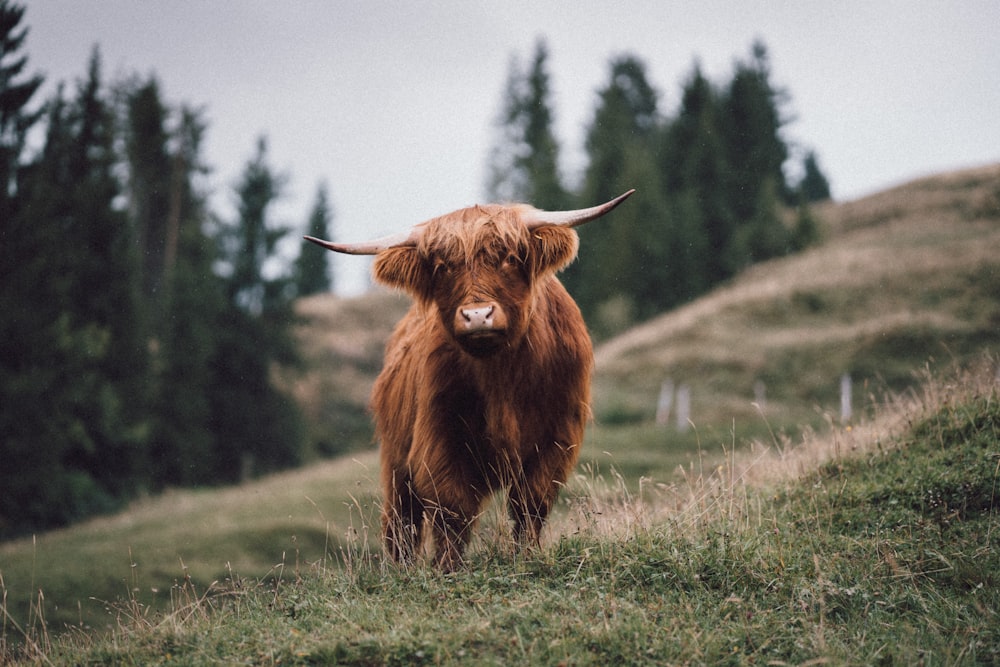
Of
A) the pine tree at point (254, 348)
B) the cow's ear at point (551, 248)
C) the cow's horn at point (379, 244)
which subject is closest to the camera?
the cow's ear at point (551, 248)

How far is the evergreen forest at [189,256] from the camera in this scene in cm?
1911

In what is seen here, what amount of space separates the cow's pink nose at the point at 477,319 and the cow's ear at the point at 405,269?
31.2 inches

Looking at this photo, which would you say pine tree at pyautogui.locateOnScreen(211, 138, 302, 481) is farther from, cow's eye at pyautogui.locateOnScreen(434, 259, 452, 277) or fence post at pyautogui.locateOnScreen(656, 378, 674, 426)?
cow's eye at pyautogui.locateOnScreen(434, 259, 452, 277)

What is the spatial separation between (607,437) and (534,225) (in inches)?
648

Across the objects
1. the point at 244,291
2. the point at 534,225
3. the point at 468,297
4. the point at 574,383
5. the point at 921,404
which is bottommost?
the point at 921,404

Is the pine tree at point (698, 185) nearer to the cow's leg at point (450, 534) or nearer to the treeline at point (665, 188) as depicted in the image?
the treeline at point (665, 188)

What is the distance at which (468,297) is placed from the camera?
14.2ft

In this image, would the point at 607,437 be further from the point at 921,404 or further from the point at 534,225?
the point at 534,225

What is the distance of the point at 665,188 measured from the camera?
145 feet

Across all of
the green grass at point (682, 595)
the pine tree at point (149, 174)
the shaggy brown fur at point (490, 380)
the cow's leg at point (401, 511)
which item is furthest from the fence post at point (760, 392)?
the pine tree at point (149, 174)

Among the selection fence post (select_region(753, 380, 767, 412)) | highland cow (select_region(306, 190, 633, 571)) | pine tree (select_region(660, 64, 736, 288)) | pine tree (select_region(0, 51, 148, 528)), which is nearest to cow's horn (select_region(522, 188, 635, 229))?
highland cow (select_region(306, 190, 633, 571))

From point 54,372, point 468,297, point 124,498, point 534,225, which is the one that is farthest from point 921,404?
point 124,498

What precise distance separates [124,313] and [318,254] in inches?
1223

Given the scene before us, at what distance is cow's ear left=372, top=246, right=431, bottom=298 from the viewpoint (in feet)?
15.9
